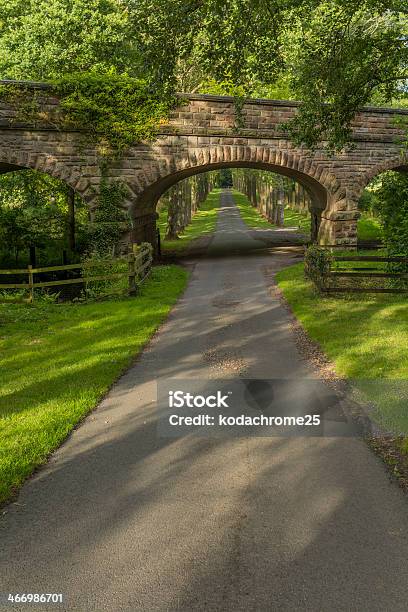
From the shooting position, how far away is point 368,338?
10.9 meters

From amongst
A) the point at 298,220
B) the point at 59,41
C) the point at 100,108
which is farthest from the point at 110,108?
the point at 298,220

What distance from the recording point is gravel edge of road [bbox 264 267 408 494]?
230 inches

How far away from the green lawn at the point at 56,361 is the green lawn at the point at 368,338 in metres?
3.87

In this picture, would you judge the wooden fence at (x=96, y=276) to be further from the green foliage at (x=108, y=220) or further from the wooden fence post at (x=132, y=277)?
Result: the green foliage at (x=108, y=220)

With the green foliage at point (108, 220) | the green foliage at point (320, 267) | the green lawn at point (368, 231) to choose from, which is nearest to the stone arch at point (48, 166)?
the green foliage at point (108, 220)

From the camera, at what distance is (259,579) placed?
4125 mm

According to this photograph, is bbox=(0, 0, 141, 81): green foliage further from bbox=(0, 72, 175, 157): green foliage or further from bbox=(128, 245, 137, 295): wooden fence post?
bbox=(128, 245, 137, 295): wooden fence post

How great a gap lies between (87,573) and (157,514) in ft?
3.20

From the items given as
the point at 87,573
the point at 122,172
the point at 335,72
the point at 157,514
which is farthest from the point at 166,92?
the point at 122,172

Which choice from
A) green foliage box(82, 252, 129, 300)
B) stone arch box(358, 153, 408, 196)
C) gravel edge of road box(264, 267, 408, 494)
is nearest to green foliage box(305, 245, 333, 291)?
gravel edge of road box(264, 267, 408, 494)

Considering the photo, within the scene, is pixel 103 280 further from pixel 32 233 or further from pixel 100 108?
pixel 100 108

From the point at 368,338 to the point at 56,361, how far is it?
20.8 ft

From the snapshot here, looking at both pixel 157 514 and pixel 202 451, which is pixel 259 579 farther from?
pixel 202 451

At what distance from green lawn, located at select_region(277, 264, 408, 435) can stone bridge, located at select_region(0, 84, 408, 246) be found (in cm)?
743
